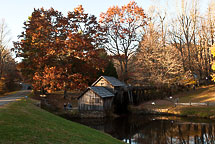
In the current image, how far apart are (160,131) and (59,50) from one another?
780 inches

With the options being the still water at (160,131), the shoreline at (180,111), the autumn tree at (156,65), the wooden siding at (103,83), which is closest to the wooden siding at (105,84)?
the wooden siding at (103,83)

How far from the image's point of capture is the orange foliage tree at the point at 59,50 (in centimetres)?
3019

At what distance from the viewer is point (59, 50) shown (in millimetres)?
30328

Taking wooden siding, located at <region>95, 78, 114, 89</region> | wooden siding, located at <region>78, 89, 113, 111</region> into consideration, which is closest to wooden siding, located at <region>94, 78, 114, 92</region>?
wooden siding, located at <region>95, 78, 114, 89</region>

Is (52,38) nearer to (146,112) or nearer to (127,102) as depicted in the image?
(127,102)

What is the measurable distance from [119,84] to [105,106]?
6.23 m

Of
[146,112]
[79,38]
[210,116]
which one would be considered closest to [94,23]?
[79,38]

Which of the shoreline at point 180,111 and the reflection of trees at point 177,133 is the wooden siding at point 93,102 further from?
the reflection of trees at point 177,133

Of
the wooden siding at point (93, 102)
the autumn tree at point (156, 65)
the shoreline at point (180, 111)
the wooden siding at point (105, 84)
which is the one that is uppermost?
the autumn tree at point (156, 65)

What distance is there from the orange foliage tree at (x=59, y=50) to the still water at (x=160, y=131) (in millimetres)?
9948

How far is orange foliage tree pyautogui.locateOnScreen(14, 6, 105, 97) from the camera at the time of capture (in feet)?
99.0

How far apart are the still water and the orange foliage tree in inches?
392

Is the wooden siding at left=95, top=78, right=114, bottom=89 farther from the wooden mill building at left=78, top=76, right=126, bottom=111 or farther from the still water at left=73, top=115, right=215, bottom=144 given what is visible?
the still water at left=73, top=115, right=215, bottom=144

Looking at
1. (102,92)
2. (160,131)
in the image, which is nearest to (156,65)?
(102,92)
